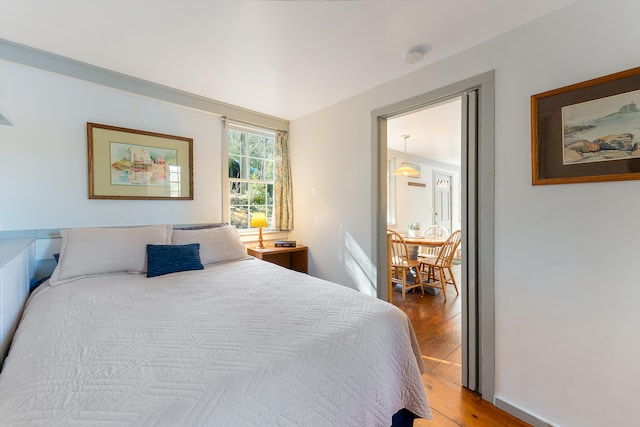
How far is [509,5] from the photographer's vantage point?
148cm

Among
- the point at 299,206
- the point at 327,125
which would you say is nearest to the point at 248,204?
the point at 299,206

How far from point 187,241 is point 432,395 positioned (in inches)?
90.7

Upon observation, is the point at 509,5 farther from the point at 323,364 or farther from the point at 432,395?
the point at 432,395

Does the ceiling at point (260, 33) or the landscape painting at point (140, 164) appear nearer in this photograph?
the ceiling at point (260, 33)

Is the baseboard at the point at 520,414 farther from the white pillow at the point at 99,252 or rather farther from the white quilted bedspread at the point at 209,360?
the white pillow at the point at 99,252

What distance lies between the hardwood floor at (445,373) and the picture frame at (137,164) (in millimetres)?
2786

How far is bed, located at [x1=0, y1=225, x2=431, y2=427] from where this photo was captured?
0.73m

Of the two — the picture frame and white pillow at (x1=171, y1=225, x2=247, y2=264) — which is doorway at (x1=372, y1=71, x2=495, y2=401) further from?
the picture frame

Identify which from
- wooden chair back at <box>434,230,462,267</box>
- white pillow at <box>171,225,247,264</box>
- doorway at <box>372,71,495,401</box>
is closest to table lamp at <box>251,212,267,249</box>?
white pillow at <box>171,225,247,264</box>

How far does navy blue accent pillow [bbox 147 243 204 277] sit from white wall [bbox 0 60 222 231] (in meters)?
0.62

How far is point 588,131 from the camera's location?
1.40 m

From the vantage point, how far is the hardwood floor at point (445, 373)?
162cm

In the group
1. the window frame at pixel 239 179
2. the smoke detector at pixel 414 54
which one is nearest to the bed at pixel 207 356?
the window frame at pixel 239 179

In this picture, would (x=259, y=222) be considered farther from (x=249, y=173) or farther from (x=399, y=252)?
(x=399, y=252)
